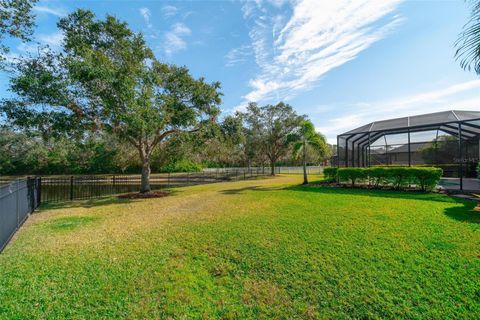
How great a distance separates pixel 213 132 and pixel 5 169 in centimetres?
3716

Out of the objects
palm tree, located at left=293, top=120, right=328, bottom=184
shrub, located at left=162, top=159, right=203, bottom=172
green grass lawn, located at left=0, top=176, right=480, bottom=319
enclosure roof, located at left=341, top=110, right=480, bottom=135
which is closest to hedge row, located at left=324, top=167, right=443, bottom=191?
palm tree, located at left=293, top=120, right=328, bottom=184

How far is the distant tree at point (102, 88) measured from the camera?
25.4ft

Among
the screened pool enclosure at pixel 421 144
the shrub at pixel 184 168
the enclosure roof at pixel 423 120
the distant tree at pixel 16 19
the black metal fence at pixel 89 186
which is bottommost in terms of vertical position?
the black metal fence at pixel 89 186

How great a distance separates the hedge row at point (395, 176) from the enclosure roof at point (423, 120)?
3301 millimetres

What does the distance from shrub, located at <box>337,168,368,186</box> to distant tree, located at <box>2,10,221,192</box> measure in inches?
342

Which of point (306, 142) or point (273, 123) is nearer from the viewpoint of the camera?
point (306, 142)

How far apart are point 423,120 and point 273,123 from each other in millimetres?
14598

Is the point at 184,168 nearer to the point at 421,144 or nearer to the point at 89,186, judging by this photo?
the point at 89,186

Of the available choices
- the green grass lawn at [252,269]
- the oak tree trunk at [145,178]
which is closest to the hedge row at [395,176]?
the green grass lawn at [252,269]

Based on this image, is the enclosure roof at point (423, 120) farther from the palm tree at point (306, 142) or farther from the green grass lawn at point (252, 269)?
the green grass lawn at point (252, 269)

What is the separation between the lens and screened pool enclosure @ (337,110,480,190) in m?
12.0

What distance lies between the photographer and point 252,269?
3268mm

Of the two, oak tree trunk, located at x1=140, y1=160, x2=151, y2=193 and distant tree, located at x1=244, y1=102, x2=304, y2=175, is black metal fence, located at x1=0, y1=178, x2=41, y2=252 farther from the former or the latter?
distant tree, located at x1=244, y1=102, x2=304, y2=175

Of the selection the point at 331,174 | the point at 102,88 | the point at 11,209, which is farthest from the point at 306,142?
the point at 11,209
